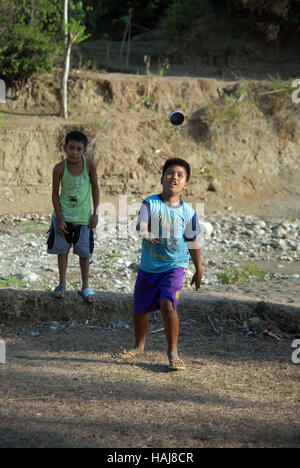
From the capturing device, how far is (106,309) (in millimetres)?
4801

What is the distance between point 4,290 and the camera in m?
4.83

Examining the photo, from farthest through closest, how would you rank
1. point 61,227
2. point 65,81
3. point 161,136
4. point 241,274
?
point 161,136 < point 65,81 < point 241,274 < point 61,227

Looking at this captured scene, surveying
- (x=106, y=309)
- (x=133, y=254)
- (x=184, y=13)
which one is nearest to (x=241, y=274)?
(x=133, y=254)

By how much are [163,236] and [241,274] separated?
399 centimetres

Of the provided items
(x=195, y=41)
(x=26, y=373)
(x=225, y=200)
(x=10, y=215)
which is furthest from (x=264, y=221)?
(x=26, y=373)

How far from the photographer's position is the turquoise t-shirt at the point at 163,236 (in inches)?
148

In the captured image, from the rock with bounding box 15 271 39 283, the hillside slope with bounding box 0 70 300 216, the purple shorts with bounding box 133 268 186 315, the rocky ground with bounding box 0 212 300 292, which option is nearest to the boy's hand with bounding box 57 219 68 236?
the purple shorts with bounding box 133 268 186 315

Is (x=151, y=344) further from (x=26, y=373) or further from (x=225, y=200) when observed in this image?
(x=225, y=200)

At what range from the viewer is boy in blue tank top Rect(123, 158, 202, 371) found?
12.2 feet

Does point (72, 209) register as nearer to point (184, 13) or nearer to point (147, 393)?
point (147, 393)

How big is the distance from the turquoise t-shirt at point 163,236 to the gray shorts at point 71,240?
0.97m

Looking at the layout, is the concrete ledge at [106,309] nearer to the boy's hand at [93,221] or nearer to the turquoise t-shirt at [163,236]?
the boy's hand at [93,221]

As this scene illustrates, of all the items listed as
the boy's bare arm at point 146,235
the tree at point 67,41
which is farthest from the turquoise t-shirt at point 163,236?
the tree at point 67,41
